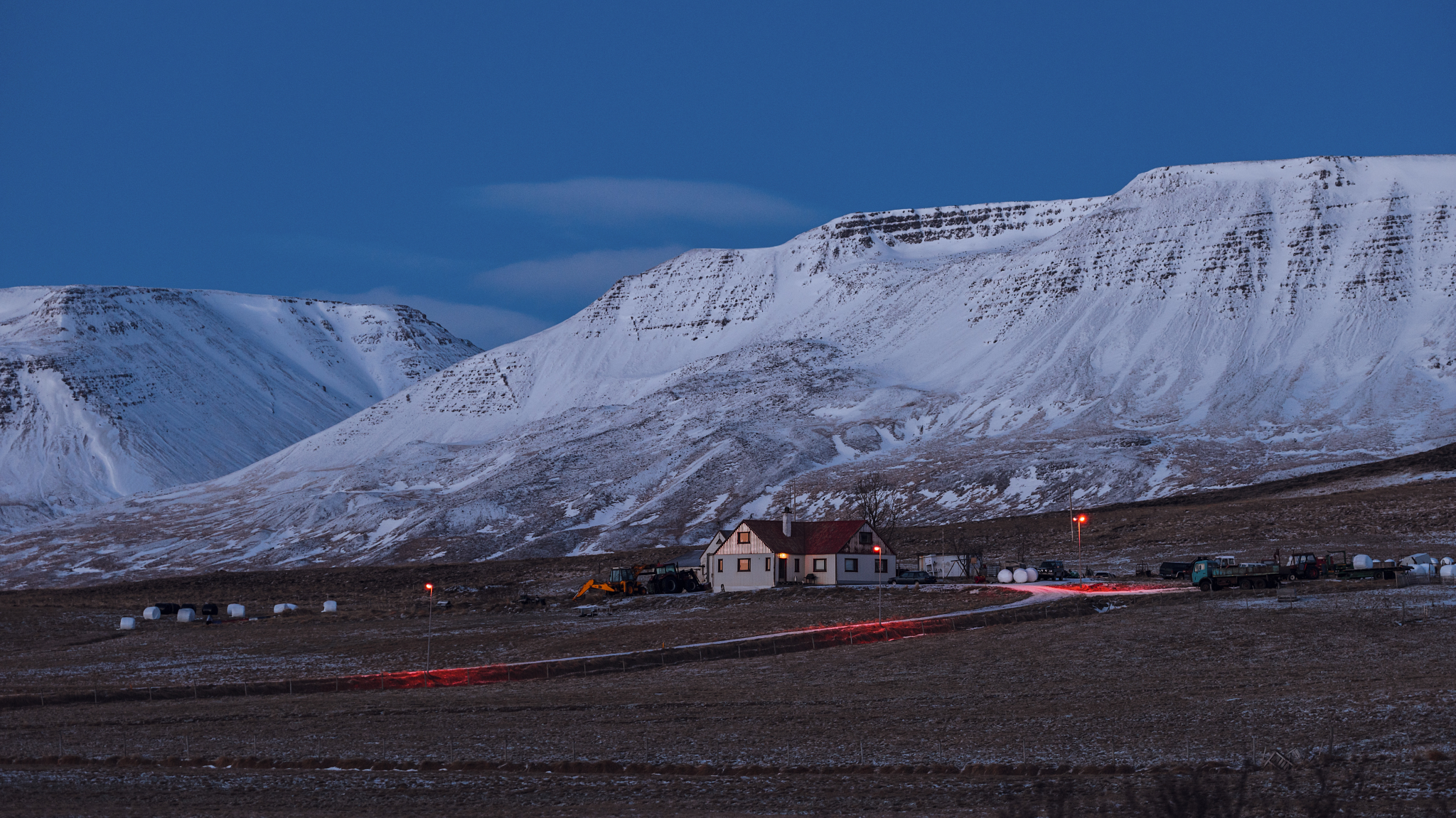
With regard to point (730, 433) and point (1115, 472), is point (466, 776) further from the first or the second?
point (730, 433)

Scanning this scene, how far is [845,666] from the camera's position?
4394cm

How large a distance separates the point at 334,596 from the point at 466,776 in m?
84.3

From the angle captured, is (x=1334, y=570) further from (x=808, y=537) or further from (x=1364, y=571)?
(x=808, y=537)

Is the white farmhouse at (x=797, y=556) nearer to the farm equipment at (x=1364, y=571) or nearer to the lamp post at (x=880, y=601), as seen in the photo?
the lamp post at (x=880, y=601)

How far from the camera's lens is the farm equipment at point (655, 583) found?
79.9 meters

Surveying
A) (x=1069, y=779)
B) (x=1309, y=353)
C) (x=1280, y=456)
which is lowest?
(x=1069, y=779)

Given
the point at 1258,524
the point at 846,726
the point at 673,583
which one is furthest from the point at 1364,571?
the point at 1258,524

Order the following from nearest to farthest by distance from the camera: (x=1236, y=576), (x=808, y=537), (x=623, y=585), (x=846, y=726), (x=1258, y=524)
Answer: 1. (x=846, y=726)
2. (x=1236, y=576)
3. (x=808, y=537)
4. (x=623, y=585)
5. (x=1258, y=524)

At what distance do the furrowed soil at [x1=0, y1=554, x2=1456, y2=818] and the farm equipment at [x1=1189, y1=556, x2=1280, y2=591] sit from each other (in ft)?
7.85

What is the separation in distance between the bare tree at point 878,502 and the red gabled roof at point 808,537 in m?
43.5

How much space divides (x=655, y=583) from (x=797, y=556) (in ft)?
28.0

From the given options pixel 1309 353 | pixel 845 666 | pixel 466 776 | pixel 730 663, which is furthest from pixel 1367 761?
pixel 1309 353

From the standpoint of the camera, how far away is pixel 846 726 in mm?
32906

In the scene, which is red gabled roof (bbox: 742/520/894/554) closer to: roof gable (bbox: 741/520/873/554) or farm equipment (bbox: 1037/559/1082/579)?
roof gable (bbox: 741/520/873/554)
